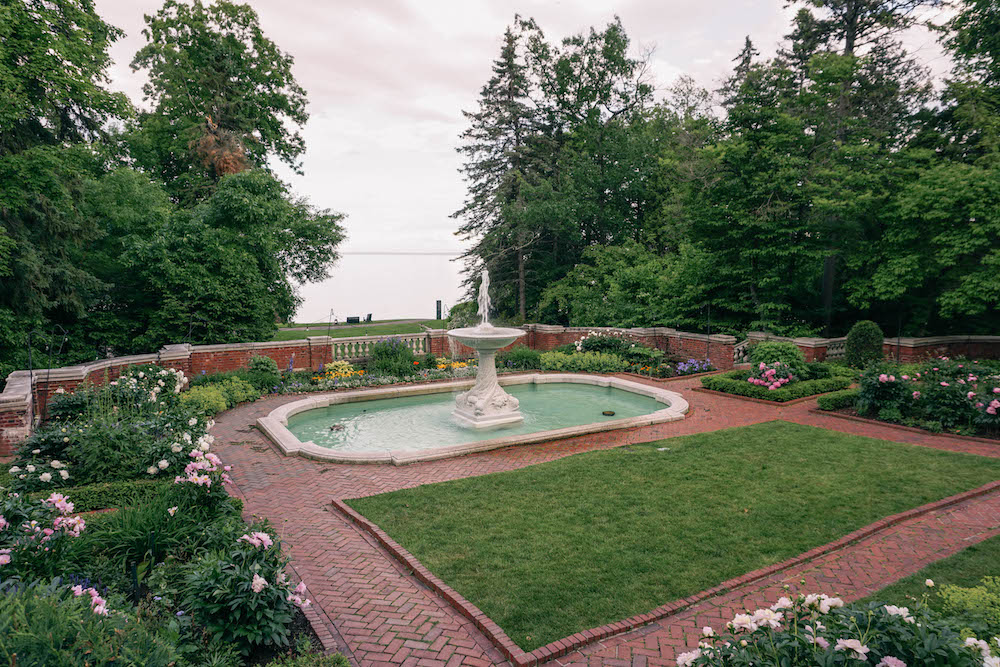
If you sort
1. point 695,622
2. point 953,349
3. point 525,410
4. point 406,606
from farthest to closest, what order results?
point 953,349, point 525,410, point 406,606, point 695,622

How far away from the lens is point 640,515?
21.9 feet

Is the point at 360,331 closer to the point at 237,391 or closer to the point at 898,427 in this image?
the point at 237,391

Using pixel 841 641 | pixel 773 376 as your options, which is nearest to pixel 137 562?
pixel 841 641

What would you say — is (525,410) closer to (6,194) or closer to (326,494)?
(326,494)

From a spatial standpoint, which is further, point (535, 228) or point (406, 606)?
point (535, 228)

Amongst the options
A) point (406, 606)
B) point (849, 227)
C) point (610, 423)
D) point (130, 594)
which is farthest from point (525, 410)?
point (849, 227)

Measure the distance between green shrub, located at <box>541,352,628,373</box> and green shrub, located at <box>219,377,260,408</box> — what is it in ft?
30.6

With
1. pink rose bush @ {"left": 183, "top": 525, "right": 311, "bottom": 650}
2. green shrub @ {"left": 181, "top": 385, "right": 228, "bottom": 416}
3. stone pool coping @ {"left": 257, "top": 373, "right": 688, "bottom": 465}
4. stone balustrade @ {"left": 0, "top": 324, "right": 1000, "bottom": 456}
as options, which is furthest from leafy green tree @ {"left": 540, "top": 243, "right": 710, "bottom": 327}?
pink rose bush @ {"left": 183, "top": 525, "right": 311, "bottom": 650}

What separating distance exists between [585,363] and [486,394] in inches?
280

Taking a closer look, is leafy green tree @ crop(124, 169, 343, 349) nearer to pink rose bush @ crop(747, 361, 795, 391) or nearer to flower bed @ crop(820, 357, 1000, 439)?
pink rose bush @ crop(747, 361, 795, 391)

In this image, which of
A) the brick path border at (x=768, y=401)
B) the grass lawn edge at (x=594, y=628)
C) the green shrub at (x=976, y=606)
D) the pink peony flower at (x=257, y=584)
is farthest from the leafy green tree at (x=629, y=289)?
the pink peony flower at (x=257, y=584)

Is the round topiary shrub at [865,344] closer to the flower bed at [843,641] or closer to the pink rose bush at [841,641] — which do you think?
the flower bed at [843,641]

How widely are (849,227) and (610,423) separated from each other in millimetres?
12814

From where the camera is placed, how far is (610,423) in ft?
36.6
